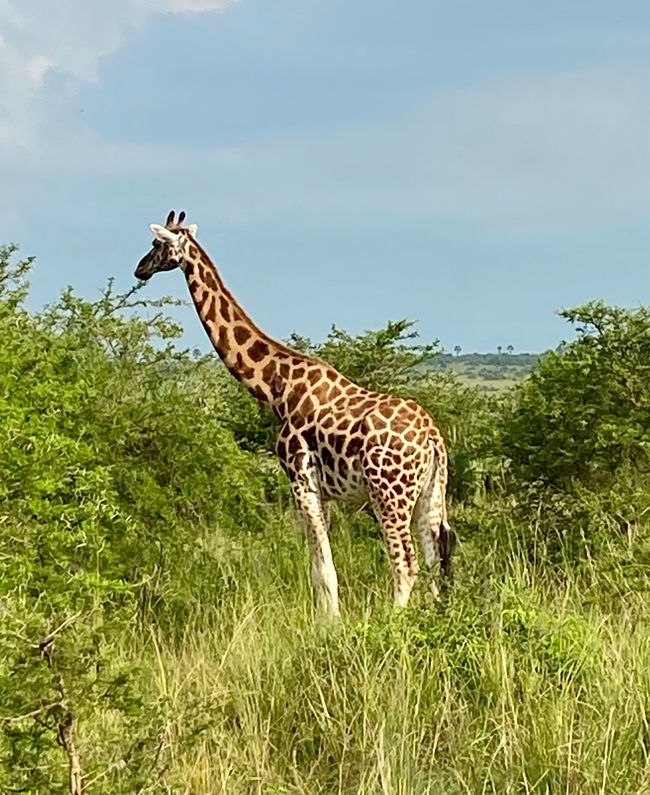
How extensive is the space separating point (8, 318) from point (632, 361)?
4511mm

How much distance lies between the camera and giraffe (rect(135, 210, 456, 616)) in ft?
22.4

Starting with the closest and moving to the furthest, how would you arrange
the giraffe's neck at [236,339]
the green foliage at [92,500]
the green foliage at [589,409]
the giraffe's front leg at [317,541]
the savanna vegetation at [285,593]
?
the green foliage at [92,500] < the savanna vegetation at [285,593] < the giraffe's front leg at [317,541] < the giraffe's neck at [236,339] < the green foliage at [589,409]

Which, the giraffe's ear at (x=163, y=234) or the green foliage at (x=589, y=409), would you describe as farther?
the green foliage at (x=589, y=409)

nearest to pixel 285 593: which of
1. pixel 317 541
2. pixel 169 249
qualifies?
pixel 317 541

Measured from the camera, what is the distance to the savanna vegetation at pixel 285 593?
4.20m

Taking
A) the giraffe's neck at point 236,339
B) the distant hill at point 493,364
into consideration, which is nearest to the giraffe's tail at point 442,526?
the giraffe's neck at point 236,339

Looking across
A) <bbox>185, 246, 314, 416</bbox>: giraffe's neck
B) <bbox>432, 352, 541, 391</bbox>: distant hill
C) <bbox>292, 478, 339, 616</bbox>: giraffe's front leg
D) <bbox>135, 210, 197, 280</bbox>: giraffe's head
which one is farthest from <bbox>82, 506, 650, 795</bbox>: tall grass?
<bbox>432, 352, 541, 391</bbox>: distant hill

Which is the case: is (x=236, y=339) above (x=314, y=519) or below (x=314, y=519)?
above

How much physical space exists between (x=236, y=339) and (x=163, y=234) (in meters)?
0.82

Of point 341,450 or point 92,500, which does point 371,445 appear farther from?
point 92,500

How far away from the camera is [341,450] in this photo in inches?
276

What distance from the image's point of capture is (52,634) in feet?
11.1

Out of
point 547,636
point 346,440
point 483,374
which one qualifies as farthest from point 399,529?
point 483,374

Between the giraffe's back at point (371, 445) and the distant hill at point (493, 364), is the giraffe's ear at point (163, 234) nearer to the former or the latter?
the giraffe's back at point (371, 445)
